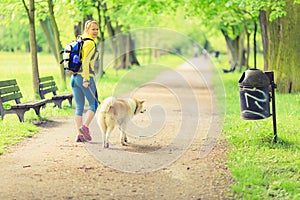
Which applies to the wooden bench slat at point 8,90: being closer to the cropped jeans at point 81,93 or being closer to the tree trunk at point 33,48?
the tree trunk at point 33,48

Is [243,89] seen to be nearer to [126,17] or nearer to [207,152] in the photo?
[207,152]

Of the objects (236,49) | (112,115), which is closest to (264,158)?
(112,115)

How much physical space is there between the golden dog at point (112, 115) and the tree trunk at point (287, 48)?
9.43 meters

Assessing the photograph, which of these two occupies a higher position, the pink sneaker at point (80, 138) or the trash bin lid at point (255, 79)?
the trash bin lid at point (255, 79)

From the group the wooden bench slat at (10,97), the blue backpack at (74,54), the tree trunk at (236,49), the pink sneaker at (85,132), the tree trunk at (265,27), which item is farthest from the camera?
the tree trunk at (236,49)

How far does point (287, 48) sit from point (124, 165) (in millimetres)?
10983

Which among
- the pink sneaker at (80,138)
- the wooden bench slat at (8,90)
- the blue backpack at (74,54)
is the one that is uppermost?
the blue backpack at (74,54)

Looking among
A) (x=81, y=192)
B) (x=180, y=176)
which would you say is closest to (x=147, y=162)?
(x=180, y=176)

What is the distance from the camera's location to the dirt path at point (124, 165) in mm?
6543

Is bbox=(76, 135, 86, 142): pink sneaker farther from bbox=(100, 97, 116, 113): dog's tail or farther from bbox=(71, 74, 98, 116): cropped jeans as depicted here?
bbox=(100, 97, 116, 113): dog's tail

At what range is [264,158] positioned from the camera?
26.5 feet

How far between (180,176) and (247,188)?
3.22 ft

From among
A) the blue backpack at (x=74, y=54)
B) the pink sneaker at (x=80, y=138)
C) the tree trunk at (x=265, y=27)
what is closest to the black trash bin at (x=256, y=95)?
the blue backpack at (x=74, y=54)

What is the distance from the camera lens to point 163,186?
6777 mm
